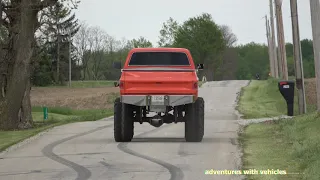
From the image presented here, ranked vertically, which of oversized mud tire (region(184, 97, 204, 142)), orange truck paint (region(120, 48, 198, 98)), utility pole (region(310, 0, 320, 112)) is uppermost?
utility pole (region(310, 0, 320, 112))

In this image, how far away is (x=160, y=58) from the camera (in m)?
20.9

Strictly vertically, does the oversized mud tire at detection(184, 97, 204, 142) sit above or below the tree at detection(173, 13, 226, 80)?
below

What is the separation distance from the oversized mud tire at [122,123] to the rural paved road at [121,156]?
0.30 meters

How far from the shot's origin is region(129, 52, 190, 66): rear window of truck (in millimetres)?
20812

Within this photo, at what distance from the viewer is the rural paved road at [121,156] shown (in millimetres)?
13203

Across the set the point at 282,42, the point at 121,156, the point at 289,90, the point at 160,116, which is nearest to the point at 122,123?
the point at 160,116

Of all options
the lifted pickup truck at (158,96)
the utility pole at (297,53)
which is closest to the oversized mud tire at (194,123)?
the lifted pickup truck at (158,96)

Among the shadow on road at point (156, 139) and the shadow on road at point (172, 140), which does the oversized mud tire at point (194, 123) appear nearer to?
the shadow on road at point (172, 140)

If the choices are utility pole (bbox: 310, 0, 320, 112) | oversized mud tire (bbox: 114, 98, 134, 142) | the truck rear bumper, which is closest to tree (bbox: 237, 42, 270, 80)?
utility pole (bbox: 310, 0, 320, 112)

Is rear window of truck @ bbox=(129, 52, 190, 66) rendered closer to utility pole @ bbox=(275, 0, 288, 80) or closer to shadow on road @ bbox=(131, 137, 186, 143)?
shadow on road @ bbox=(131, 137, 186, 143)

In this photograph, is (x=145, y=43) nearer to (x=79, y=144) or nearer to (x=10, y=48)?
(x=10, y=48)

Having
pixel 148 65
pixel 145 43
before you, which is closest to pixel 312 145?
pixel 148 65

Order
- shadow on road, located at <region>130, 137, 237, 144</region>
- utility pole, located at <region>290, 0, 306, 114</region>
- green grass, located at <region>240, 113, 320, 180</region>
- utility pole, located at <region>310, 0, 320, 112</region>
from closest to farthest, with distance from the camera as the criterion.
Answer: green grass, located at <region>240, 113, 320, 180</region> → shadow on road, located at <region>130, 137, 237, 144</region> → utility pole, located at <region>310, 0, 320, 112</region> → utility pole, located at <region>290, 0, 306, 114</region>

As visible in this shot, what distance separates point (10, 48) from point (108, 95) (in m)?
29.4
